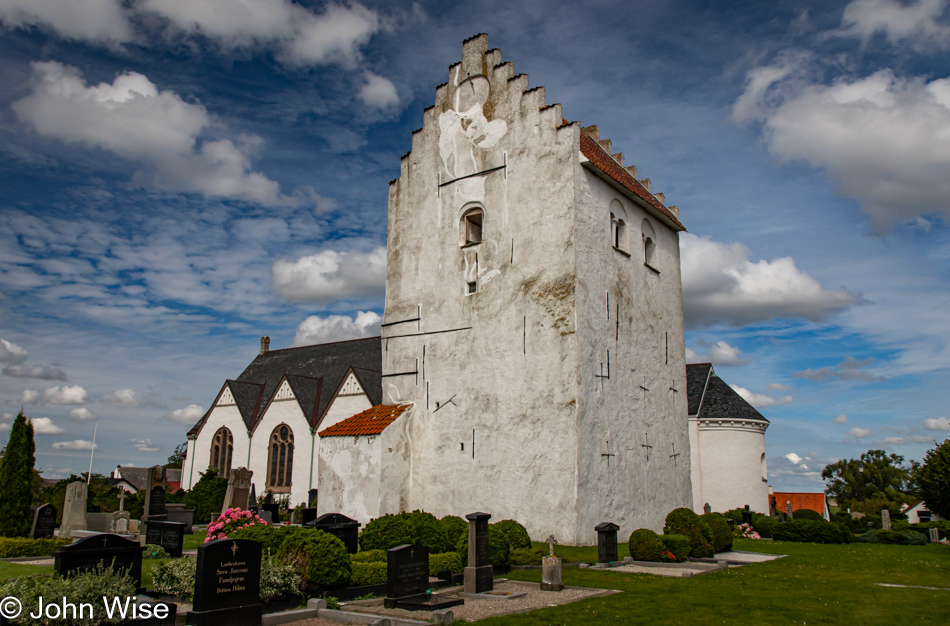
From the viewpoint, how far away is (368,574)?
36.1ft

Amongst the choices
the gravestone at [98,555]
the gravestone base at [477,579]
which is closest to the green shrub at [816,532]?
the gravestone base at [477,579]

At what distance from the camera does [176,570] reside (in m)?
10.1

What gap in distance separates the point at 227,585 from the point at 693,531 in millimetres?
11121

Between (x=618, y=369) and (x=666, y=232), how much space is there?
6776 mm

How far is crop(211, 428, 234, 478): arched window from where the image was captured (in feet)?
124

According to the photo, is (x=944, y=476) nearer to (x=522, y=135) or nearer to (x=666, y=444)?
(x=666, y=444)

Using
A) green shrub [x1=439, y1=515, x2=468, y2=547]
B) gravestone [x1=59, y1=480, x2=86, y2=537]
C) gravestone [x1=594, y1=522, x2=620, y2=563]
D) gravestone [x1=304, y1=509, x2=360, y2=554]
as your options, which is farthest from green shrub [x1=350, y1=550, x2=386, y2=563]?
gravestone [x1=59, y1=480, x2=86, y2=537]

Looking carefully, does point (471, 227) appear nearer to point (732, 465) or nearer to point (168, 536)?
point (168, 536)

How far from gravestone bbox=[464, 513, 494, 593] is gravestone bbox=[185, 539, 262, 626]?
374cm

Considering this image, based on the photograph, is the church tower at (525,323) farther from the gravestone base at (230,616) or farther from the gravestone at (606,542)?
the gravestone base at (230,616)

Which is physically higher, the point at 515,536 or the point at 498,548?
the point at 515,536

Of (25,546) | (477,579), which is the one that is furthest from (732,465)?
(25,546)

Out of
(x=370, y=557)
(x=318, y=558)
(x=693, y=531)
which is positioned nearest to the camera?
(x=318, y=558)

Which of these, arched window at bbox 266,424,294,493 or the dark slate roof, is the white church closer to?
the dark slate roof
